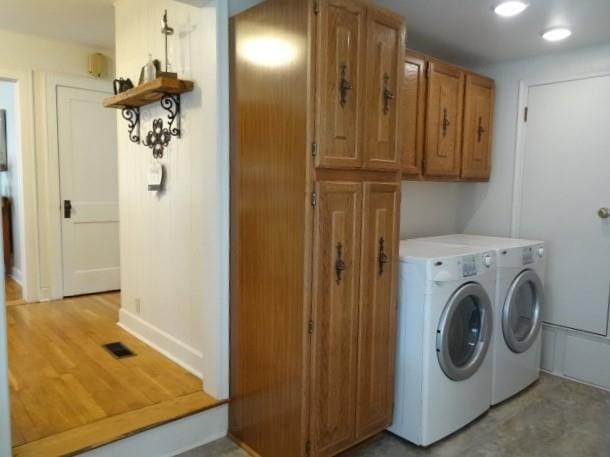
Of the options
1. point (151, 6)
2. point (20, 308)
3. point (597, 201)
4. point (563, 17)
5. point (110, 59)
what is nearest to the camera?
point (563, 17)

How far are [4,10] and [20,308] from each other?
2.39 meters

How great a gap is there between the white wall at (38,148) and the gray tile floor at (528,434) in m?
2.86

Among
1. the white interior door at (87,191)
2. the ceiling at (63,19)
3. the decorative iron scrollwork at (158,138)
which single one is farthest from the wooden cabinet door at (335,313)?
the white interior door at (87,191)

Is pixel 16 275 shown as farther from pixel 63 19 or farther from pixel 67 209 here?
pixel 63 19

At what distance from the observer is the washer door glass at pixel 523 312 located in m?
2.68

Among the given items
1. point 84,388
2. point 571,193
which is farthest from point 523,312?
point 84,388

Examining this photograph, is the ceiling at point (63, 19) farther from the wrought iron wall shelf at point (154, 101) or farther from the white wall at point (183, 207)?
the wrought iron wall shelf at point (154, 101)

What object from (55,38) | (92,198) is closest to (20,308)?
(92,198)

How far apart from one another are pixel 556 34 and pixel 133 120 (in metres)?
2.69

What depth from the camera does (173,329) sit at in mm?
2816

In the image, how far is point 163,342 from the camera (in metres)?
2.91

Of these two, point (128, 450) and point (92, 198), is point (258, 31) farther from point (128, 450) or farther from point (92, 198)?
point (92, 198)

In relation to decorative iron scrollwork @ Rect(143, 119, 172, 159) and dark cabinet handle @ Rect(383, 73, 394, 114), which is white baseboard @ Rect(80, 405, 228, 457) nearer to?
decorative iron scrollwork @ Rect(143, 119, 172, 159)

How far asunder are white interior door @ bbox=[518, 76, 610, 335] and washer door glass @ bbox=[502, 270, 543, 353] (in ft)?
1.10
